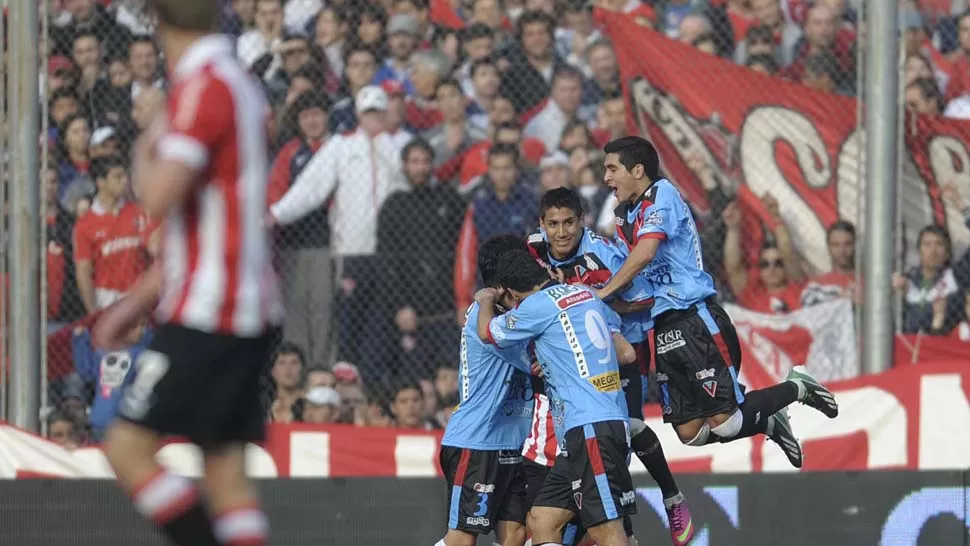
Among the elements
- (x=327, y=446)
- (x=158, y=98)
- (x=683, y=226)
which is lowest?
(x=327, y=446)

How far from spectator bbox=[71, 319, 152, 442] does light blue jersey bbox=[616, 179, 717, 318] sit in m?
3.67

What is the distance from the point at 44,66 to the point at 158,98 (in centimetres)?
73

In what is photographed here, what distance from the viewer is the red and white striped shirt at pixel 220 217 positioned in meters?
4.17

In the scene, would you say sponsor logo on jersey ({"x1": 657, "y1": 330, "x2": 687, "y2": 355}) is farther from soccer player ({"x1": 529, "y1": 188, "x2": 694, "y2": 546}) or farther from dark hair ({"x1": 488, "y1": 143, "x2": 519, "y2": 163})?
dark hair ({"x1": 488, "y1": 143, "x2": 519, "y2": 163})

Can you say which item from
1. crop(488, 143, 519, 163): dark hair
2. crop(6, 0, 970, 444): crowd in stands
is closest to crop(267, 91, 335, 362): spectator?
crop(6, 0, 970, 444): crowd in stands

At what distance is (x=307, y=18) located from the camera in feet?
34.6

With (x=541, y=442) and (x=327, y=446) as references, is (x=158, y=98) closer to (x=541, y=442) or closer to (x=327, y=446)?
(x=327, y=446)

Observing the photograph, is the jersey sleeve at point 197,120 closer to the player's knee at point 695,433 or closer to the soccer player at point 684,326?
the soccer player at point 684,326

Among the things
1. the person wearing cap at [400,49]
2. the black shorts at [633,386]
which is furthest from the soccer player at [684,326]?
the person wearing cap at [400,49]

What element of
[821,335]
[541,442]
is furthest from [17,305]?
[821,335]

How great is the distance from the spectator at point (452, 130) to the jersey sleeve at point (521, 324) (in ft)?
11.9

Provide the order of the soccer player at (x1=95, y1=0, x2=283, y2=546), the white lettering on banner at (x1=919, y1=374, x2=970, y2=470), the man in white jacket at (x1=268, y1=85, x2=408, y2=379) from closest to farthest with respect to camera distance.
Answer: the soccer player at (x1=95, y1=0, x2=283, y2=546)
the white lettering on banner at (x1=919, y1=374, x2=970, y2=470)
the man in white jacket at (x1=268, y1=85, x2=408, y2=379)

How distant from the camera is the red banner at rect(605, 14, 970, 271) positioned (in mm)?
9594

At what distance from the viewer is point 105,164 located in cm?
1009
